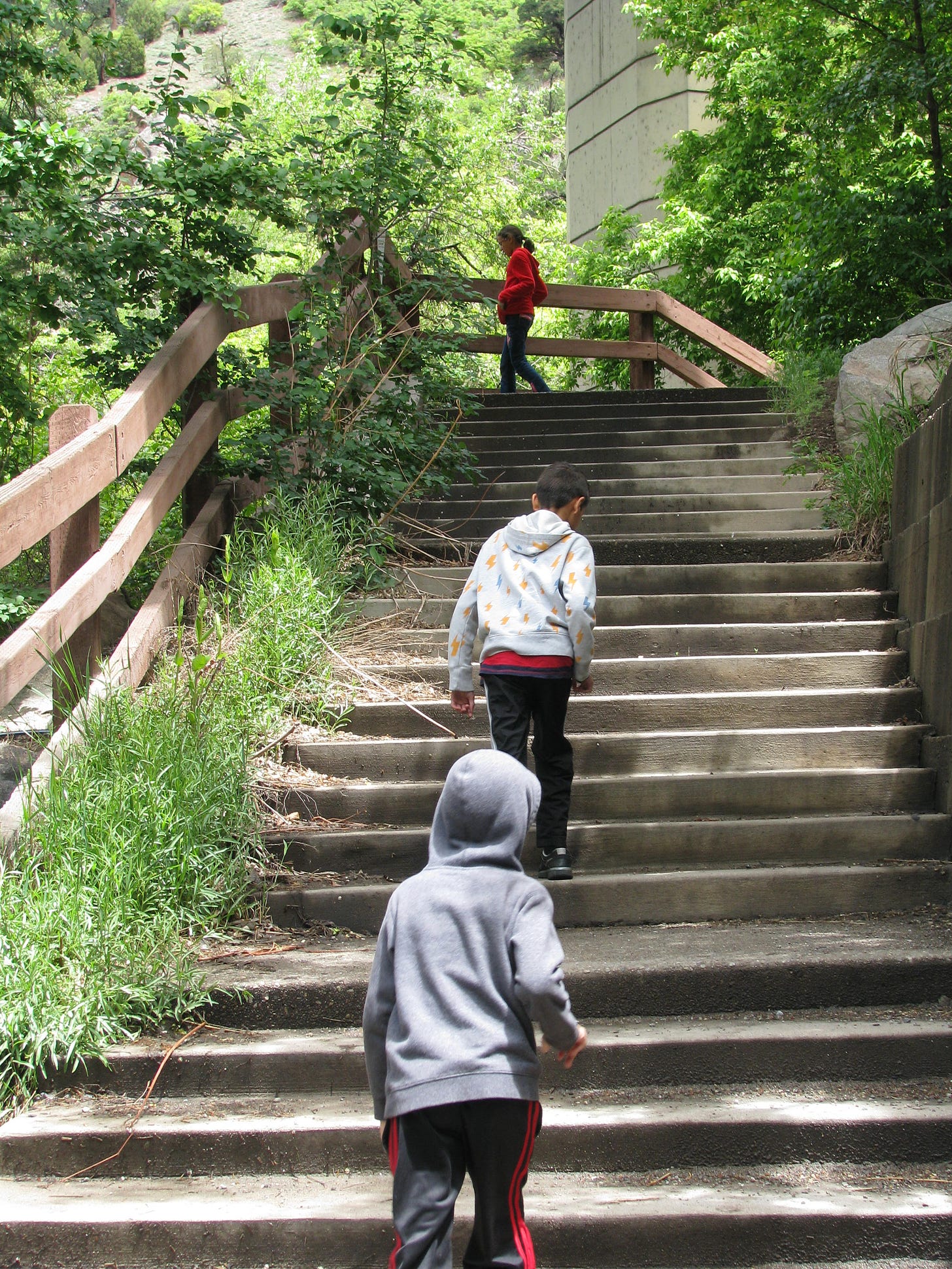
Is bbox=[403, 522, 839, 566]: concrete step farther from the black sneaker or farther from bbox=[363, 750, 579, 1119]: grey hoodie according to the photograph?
bbox=[363, 750, 579, 1119]: grey hoodie

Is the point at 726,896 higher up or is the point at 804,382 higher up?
the point at 804,382

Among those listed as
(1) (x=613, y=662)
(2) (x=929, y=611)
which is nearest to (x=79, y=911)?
(1) (x=613, y=662)

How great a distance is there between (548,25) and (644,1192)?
49645 millimetres

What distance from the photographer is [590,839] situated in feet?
12.1

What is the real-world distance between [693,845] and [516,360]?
6841mm

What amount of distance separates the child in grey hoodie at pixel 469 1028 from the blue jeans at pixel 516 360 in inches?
318

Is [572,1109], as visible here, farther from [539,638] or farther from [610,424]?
[610,424]

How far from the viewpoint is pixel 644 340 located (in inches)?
436

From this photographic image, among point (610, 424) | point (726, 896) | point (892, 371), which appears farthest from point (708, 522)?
point (726, 896)

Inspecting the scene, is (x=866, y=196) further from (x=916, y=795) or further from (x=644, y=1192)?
(x=644, y=1192)

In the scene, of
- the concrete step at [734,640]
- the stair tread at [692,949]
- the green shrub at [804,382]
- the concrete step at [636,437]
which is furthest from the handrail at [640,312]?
the stair tread at [692,949]

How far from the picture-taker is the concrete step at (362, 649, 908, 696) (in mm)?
4480

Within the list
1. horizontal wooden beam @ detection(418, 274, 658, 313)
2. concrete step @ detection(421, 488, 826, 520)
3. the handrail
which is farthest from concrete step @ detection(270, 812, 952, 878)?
horizontal wooden beam @ detection(418, 274, 658, 313)

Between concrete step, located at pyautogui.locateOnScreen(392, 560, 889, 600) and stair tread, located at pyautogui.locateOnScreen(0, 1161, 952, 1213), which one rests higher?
concrete step, located at pyautogui.locateOnScreen(392, 560, 889, 600)
